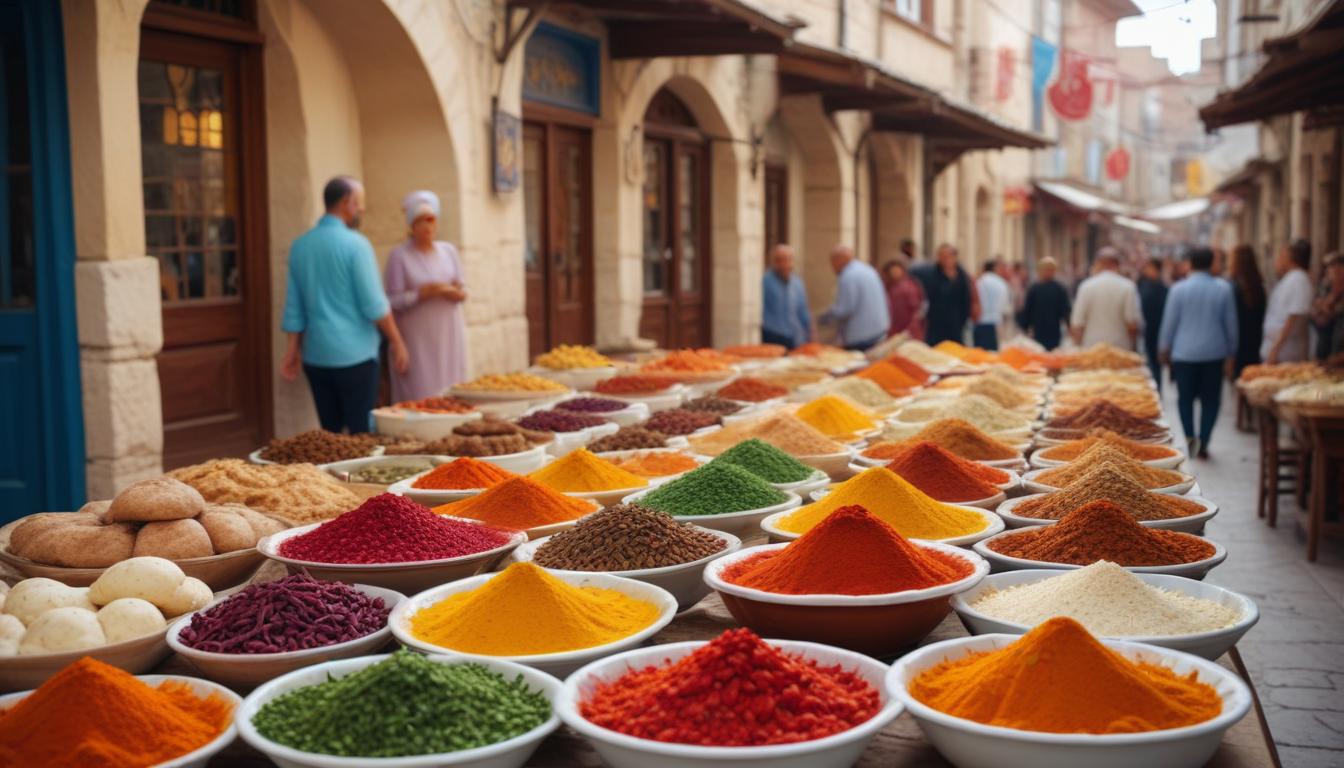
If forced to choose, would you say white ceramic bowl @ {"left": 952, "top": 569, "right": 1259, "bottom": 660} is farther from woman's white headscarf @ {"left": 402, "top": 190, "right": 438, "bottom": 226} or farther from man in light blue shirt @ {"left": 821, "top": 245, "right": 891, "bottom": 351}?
man in light blue shirt @ {"left": 821, "top": 245, "right": 891, "bottom": 351}

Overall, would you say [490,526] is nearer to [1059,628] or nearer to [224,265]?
[1059,628]

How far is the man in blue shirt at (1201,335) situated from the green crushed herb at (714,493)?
7989 mm

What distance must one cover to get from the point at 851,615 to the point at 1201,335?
8881 mm

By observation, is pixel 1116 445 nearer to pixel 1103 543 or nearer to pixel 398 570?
pixel 1103 543

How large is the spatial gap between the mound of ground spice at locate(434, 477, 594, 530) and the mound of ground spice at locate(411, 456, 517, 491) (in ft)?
0.83

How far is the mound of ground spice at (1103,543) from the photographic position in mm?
2510

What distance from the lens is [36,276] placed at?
16.9 feet

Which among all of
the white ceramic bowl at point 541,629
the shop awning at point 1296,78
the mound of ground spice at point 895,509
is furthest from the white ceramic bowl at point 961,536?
the shop awning at point 1296,78

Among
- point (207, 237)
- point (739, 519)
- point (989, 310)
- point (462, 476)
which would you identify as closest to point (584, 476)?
point (462, 476)

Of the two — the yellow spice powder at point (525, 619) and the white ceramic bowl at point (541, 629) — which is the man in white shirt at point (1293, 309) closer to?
the white ceramic bowl at point (541, 629)

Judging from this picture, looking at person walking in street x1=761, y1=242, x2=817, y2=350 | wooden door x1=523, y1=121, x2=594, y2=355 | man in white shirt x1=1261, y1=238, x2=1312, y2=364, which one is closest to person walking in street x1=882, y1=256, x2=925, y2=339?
person walking in street x1=761, y1=242, x2=817, y2=350

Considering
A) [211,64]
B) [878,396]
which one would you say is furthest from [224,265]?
[878,396]

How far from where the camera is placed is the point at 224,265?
6688mm

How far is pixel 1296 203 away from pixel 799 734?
17.0 meters
